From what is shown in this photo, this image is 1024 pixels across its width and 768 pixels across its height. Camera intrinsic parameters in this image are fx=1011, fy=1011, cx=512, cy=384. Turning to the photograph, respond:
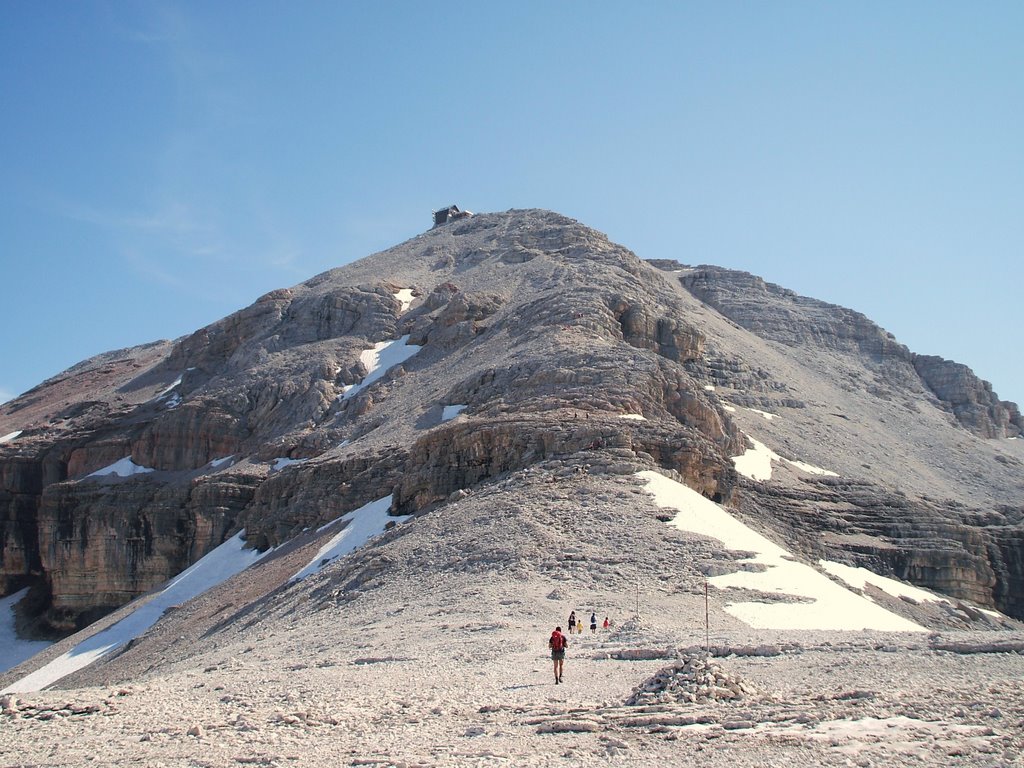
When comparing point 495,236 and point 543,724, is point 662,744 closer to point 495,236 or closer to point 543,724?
point 543,724

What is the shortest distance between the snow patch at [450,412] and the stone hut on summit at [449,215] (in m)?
68.4

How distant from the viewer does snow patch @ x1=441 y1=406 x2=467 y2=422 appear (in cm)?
5297

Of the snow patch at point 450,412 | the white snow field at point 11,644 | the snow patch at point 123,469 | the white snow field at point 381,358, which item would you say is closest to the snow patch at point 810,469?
the snow patch at point 450,412

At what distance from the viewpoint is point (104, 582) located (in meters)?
66.4

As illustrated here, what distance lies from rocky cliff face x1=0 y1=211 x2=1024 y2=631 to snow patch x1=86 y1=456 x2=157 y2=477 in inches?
11.0

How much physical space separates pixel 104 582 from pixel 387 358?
2424cm

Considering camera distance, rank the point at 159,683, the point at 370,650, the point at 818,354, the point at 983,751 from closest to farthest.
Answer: the point at 983,751, the point at 159,683, the point at 370,650, the point at 818,354

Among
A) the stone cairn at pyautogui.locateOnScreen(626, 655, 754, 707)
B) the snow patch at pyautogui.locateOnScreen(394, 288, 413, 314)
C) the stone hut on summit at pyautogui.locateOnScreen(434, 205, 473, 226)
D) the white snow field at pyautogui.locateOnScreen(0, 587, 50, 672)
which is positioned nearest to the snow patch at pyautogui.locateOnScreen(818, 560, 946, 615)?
the stone cairn at pyautogui.locateOnScreen(626, 655, 754, 707)

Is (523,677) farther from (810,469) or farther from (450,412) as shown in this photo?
(810,469)

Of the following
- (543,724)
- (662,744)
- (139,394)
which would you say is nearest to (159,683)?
(543,724)

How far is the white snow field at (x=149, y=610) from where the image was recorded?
43.7 m

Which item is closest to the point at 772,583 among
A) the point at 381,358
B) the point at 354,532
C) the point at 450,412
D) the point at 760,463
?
the point at 354,532

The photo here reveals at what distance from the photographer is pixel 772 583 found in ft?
101

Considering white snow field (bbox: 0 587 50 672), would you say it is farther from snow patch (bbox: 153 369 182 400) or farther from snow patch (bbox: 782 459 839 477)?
snow patch (bbox: 782 459 839 477)
